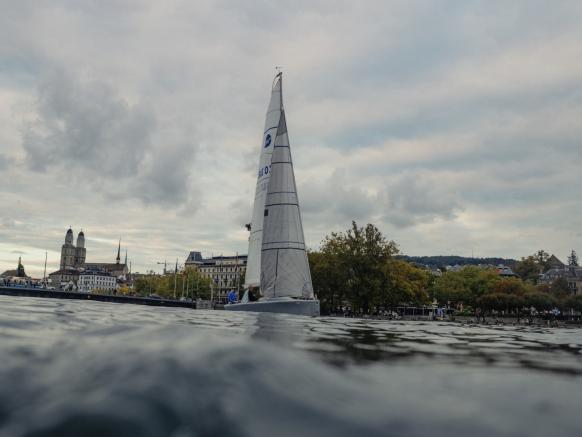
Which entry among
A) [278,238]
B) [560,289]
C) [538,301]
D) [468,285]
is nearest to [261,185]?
[278,238]

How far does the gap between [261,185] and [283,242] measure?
6.19 meters

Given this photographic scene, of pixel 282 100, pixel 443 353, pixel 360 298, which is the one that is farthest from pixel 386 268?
pixel 443 353

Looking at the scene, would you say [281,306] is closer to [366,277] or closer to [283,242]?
[283,242]

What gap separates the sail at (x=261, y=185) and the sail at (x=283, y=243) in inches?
44.0

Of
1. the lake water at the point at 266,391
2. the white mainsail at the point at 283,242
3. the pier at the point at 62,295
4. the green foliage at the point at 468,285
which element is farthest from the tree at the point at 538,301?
the lake water at the point at 266,391

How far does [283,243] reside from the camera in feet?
135

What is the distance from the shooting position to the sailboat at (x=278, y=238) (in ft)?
134

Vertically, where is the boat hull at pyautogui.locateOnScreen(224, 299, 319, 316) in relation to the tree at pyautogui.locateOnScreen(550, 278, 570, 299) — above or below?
below

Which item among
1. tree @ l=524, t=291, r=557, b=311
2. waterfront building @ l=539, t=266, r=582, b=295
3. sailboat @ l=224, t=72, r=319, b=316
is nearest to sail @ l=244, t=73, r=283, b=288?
sailboat @ l=224, t=72, r=319, b=316

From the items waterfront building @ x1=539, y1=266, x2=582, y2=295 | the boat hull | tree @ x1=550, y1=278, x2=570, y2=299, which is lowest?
the boat hull

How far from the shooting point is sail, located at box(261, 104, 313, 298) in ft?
134

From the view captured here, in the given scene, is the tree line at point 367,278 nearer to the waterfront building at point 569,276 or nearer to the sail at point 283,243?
the sail at point 283,243

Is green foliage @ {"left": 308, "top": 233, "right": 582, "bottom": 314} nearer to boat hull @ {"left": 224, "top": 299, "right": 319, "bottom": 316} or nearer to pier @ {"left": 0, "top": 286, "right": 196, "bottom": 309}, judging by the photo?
pier @ {"left": 0, "top": 286, "right": 196, "bottom": 309}

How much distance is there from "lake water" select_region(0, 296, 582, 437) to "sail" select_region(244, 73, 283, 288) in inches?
1473
